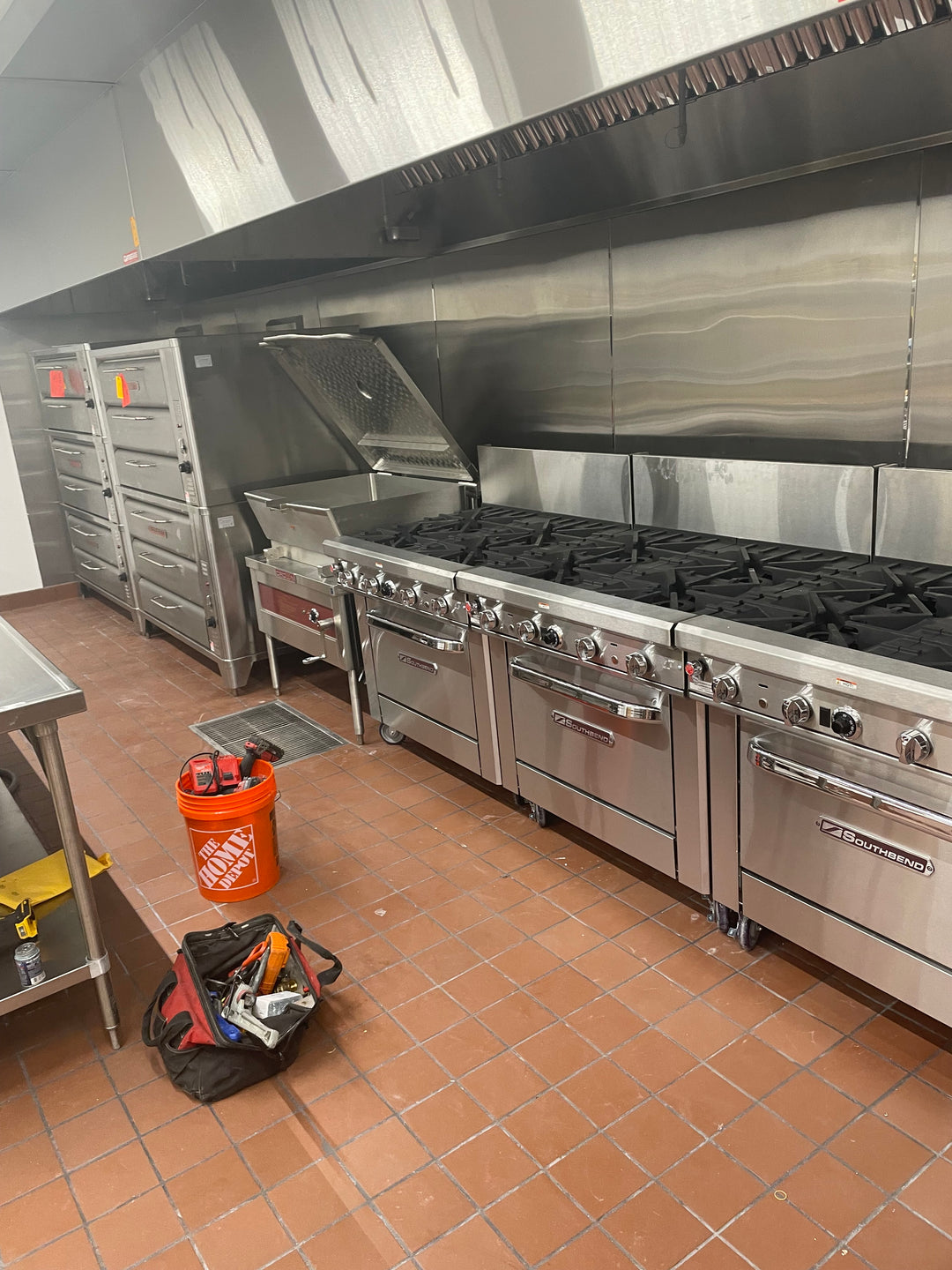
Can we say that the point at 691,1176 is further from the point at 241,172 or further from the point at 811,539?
the point at 241,172

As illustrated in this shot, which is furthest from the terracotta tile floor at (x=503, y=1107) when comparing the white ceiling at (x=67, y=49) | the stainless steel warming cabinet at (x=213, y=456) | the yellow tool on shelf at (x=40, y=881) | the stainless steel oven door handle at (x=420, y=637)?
the white ceiling at (x=67, y=49)

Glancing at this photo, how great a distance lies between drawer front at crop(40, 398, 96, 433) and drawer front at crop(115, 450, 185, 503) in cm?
53

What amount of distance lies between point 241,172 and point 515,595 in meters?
1.70

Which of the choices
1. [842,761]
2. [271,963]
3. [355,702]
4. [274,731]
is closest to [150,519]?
[274,731]

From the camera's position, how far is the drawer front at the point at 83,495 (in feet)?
18.7

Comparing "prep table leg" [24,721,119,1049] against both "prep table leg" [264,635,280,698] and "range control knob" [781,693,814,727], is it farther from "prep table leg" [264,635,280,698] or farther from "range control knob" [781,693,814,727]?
"prep table leg" [264,635,280,698]

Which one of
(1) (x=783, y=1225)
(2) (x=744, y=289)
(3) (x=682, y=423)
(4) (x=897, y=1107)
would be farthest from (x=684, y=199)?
(1) (x=783, y=1225)

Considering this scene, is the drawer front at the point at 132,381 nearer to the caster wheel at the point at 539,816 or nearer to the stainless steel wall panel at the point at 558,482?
the stainless steel wall panel at the point at 558,482

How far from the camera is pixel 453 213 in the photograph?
361 cm

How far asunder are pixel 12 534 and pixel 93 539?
35.0 inches

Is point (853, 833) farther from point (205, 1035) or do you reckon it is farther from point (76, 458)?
point (76, 458)

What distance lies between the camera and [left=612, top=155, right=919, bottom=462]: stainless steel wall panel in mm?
2404

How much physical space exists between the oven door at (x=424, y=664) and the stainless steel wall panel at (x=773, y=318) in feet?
3.29

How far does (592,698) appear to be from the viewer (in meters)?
2.41
